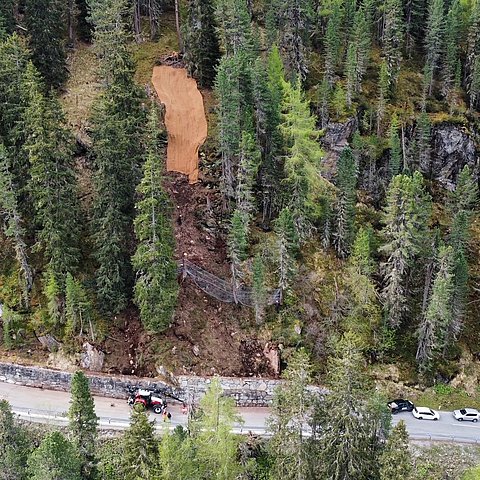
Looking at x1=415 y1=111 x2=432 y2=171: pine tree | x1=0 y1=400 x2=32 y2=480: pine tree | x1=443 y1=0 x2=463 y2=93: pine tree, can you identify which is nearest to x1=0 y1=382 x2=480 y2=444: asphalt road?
x1=0 y1=400 x2=32 y2=480: pine tree

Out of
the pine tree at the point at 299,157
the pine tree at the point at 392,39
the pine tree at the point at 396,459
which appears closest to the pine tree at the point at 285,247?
the pine tree at the point at 299,157

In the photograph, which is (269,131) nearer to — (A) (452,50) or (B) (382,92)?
(B) (382,92)

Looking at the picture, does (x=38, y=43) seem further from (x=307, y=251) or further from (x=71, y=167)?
(x=307, y=251)

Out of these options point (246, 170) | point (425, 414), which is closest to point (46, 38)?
point (246, 170)

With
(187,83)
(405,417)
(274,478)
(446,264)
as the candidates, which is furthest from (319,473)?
(187,83)

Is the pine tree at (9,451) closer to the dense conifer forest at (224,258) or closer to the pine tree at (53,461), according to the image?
the dense conifer forest at (224,258)
